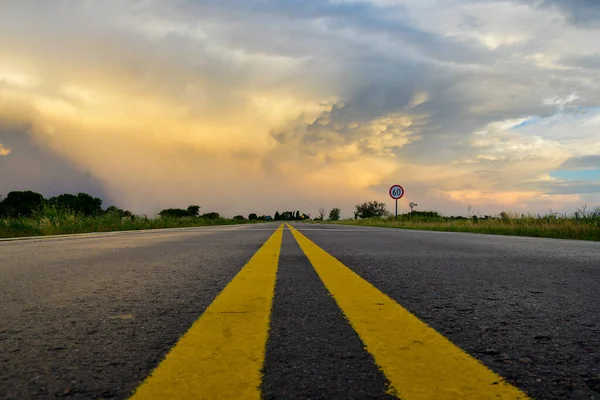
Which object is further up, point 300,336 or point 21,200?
point 21,200

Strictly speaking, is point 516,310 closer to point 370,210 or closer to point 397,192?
point 397,192

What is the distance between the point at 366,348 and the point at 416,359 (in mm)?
201

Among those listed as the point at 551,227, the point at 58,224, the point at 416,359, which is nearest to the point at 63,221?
the point at 58,224

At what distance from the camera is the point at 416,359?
1500 mm

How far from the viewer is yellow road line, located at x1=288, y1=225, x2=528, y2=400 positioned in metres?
1.24

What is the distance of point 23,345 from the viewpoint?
5.72 ft

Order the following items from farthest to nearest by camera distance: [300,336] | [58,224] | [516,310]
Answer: [58,224]
[516,310]
[300,336]

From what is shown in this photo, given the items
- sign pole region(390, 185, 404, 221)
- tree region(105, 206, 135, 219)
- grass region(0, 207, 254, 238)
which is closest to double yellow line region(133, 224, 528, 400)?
grass region(0, 207, 254, 238)

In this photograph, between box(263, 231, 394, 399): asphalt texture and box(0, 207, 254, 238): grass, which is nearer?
box(263, 231, 394, 399): asphalt texture

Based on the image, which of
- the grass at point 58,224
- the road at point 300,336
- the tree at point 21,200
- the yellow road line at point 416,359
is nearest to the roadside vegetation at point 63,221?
the grass at point 58,224

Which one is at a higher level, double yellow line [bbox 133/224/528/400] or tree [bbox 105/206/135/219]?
tree [bbox 105/206/135/219]

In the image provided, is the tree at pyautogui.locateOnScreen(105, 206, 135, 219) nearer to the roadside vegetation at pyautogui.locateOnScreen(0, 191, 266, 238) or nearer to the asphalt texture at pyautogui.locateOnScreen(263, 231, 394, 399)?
the roadside vegetation at pyautogui.locateOnScreen(0, 191, 266, 238)

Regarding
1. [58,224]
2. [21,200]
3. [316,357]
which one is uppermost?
[21,200]

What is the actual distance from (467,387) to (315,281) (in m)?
2.11
